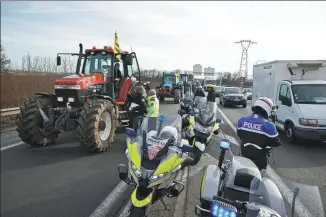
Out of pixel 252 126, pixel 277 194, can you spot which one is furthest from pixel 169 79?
pixel 277 194

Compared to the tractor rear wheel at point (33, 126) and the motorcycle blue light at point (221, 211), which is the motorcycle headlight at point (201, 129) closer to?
the tractor rear wheel at point (33, 126)

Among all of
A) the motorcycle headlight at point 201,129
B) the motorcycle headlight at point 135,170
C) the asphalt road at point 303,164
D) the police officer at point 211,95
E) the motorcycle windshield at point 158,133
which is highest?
the police officer at point 211,95

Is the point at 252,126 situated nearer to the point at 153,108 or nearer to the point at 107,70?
the point at 153,108

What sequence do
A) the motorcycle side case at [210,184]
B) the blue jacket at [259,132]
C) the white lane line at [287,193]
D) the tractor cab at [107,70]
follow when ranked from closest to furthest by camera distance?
the motorcycle side case at [210,184] < the blue jacket at [259,132] < the white lane line at [287,193] < the tractor cab at [107,70]

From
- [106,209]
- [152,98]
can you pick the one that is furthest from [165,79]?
[106,209]

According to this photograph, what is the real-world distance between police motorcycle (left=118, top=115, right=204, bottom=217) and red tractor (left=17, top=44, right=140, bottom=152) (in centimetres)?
258

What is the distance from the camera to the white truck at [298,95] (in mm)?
7176

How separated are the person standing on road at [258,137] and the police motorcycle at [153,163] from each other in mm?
780

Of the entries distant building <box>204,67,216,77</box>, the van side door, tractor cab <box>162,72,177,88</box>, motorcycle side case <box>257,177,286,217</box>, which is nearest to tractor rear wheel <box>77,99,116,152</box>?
motorcycle side case <box>257,177,286,217</box>

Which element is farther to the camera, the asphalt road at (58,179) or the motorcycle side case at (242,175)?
the motorcycle side case at (242,175)

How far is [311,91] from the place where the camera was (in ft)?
26.5

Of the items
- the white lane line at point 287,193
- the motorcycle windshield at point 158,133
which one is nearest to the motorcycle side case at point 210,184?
the motorcycle windshield at point 158,133

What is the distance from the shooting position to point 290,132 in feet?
26.0

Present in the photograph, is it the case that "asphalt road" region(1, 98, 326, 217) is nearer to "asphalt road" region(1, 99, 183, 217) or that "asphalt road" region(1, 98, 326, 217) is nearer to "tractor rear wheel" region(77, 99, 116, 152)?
"asphalt road" region(1, 99, 183, 217)
